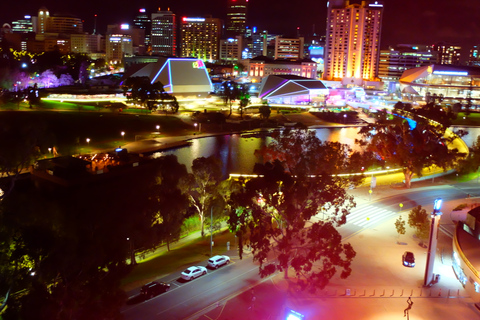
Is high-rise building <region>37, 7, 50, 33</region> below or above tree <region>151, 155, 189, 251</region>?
above

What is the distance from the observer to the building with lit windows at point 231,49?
80.1 metres

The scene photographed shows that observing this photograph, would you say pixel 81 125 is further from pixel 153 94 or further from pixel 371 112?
pixel 371 112

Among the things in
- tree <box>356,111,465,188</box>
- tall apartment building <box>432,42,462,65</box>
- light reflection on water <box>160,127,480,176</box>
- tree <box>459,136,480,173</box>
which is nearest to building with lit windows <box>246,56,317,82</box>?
light reflection on water <box>160,127,480,176</box>

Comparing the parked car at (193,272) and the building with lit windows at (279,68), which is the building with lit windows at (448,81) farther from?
the parked car at (193,272)

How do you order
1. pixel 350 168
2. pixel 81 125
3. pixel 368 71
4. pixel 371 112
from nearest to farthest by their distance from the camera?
pixel 350 168, pixel 81 125, pixel 371 112, pixel 368 71

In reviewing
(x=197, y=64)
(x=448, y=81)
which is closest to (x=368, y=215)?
(x=197, y=64)

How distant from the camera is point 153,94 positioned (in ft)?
113

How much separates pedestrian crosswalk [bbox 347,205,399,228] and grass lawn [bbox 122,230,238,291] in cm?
371

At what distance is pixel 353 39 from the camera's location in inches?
2421

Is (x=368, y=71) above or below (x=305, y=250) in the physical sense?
above

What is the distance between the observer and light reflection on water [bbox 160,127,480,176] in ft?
72.3

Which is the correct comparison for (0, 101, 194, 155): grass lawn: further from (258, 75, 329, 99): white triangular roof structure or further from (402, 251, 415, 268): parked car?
(402, 251, 415, 268): parked car

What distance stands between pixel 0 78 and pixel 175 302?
98.3ft

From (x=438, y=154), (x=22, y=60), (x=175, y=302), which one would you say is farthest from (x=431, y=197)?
(x=22, y=60)
